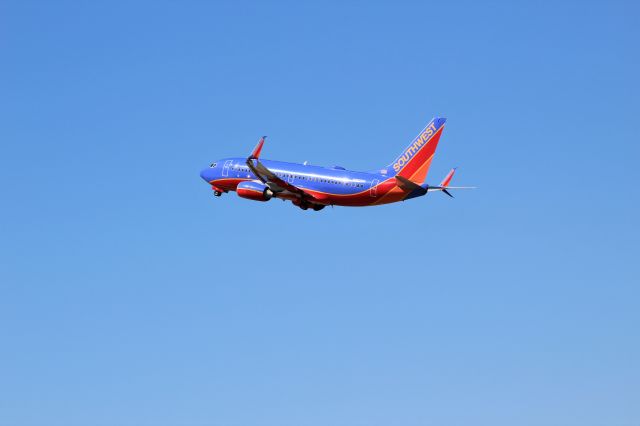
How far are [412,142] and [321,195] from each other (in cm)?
1398

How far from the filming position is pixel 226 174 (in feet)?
495

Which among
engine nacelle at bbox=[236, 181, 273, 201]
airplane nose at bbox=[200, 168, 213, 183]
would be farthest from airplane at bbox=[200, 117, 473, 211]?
airplane nose at bbox=[200, 168, 213, 183]

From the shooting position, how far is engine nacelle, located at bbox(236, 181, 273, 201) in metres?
140

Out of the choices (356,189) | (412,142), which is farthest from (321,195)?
(412,142)

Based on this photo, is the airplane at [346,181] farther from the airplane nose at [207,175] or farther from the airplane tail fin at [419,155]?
the airplane nose at [207,175]

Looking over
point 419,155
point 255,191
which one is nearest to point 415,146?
point 419,155

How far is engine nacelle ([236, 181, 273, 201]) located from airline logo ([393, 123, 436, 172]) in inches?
686

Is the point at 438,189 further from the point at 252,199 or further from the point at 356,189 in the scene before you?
the point at 252,199

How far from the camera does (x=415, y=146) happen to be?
138 metres

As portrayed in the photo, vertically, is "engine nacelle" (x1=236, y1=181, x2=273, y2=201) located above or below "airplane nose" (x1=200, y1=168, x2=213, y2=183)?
below

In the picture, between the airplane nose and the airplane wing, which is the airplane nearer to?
the airplane wing

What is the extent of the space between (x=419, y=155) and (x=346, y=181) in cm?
1017

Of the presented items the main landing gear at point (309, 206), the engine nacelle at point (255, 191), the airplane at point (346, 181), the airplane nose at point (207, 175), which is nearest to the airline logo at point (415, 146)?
the airplane at point (346, 181)

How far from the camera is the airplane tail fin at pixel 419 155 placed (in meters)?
136
